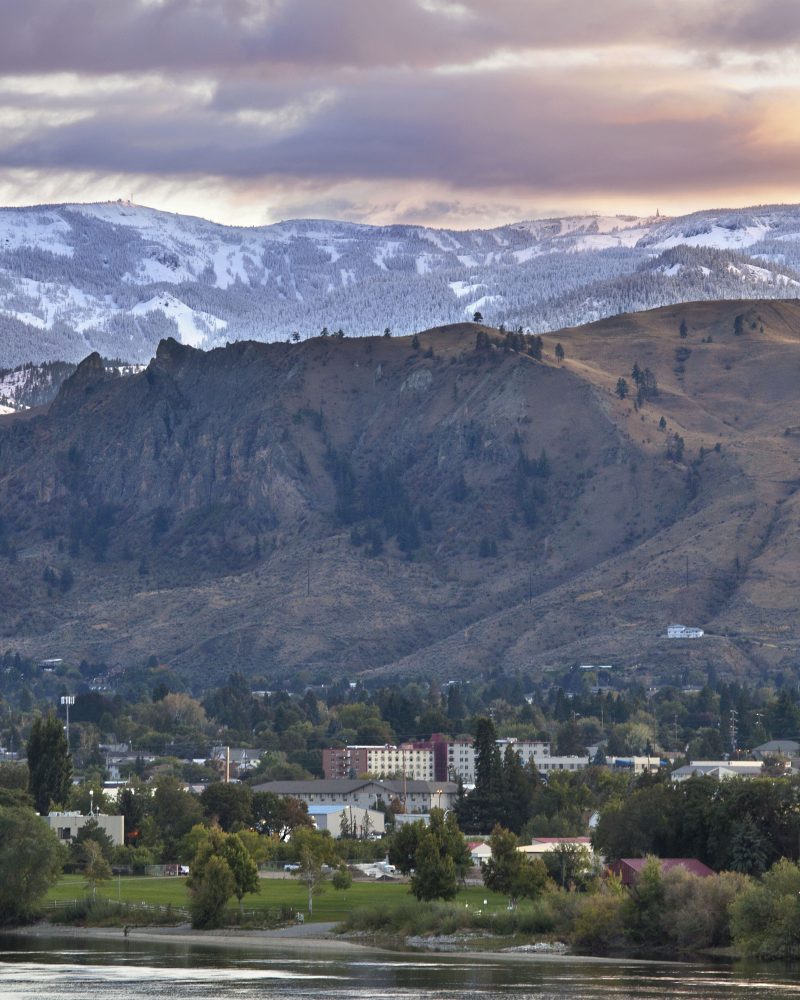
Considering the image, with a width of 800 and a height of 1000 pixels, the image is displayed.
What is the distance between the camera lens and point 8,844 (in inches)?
6280

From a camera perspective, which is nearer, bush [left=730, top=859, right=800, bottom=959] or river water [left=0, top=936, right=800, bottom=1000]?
river water [left=0, top=936, right=800, bottom=1000]

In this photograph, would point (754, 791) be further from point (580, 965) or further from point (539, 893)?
point (580, 965)

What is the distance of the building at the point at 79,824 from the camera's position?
630 feet

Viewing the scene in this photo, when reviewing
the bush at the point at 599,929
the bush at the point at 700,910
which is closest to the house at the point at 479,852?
the bush at the point at 599,929

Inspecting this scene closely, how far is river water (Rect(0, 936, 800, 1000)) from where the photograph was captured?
402 feet

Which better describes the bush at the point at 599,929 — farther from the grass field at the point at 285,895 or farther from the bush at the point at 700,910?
the grass field at the point at 285,895

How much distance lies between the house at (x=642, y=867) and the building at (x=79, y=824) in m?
54.4

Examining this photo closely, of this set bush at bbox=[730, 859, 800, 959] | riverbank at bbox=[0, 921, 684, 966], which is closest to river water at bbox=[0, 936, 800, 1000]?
riverbank at bbox=[0, 921, 684, 966]

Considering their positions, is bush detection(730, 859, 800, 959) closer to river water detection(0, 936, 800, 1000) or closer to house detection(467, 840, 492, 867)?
river water detection(0, 936, 800, 1000)

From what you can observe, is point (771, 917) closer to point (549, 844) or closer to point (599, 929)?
point (599, 929)

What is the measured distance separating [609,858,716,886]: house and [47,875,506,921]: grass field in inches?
303

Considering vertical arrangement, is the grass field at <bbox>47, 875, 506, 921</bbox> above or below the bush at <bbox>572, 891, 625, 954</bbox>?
above

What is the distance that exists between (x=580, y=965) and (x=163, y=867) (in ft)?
209

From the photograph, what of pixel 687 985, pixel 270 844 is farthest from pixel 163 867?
pixel 687 985
